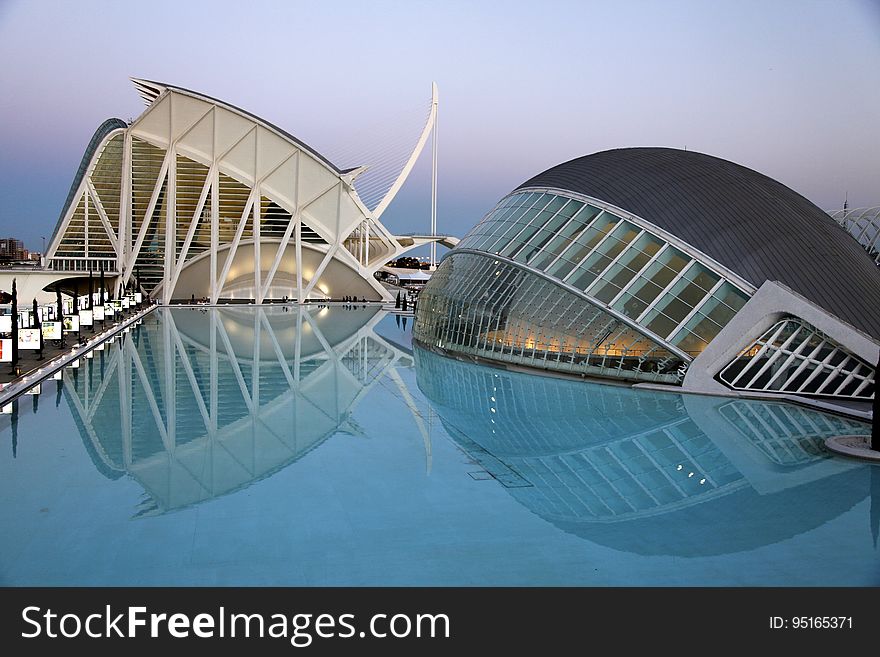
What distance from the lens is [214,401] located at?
1583 cm

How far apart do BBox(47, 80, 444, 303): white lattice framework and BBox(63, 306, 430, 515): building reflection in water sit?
74.1ft

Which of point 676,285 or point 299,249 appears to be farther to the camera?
point 299,249

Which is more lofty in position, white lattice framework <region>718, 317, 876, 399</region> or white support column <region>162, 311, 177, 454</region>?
white lattice framework <region>718, 317, 876, 399</region>

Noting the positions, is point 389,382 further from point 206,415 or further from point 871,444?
point 871,444

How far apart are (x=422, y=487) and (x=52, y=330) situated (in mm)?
18860

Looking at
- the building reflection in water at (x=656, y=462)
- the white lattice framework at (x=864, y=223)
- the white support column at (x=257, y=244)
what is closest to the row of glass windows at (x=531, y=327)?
the building reflection in water at (x=656, y=462)

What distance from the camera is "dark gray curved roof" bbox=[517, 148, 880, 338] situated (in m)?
17.7

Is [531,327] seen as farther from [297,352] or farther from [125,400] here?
[125,400]

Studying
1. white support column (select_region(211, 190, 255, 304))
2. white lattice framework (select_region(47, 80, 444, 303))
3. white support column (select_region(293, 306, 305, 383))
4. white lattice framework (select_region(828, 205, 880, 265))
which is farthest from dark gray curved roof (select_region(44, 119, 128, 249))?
white lattice framework (select_region(828, 205, 880, 265))

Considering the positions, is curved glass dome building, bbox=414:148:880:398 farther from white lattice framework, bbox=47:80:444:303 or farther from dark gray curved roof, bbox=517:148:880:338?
white lattice framework, bbox=47:80:444:303

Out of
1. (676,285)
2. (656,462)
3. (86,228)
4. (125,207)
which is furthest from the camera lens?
(86,228)

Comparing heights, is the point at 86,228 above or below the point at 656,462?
below

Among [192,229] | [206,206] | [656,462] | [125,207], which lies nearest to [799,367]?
[656,462]
